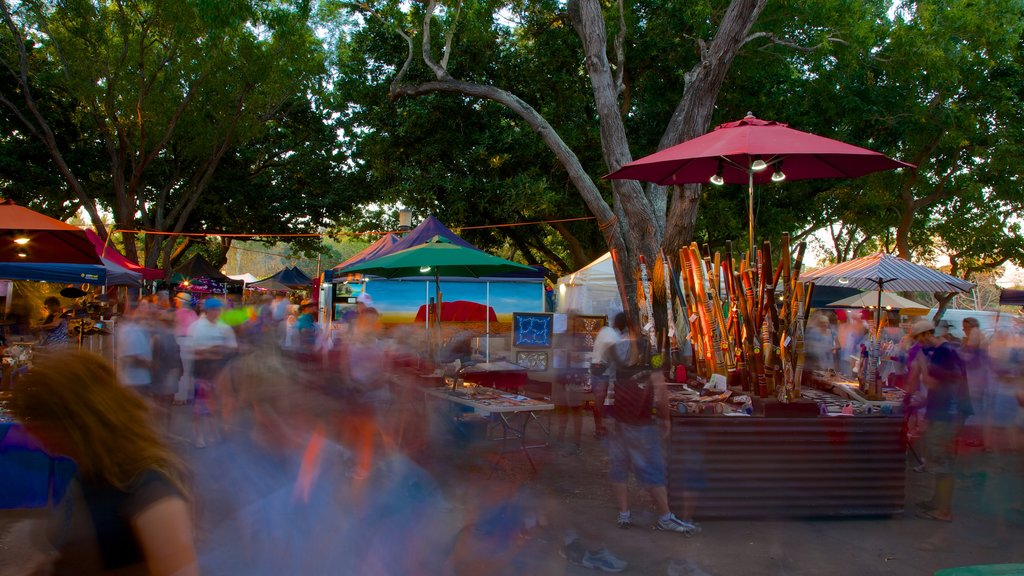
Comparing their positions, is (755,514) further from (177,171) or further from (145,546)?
(177,171)

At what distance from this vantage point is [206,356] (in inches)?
→ 339

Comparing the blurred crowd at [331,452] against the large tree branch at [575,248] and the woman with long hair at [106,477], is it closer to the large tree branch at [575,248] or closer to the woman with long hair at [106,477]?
the woman with long hair at [106,477]

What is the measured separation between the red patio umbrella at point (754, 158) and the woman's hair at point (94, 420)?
4890 mm

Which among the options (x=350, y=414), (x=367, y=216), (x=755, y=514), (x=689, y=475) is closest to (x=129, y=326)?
(x=350, y=414)

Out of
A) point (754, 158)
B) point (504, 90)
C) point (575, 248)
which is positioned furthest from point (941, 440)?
point (575, 248)

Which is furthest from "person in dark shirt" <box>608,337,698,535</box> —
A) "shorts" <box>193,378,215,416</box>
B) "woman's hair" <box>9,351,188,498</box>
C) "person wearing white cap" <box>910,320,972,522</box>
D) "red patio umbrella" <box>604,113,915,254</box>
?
"shorts" <box>193,378,215,416</box>

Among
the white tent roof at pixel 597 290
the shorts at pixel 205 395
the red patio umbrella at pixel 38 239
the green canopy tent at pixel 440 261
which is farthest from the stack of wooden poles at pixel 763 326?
the white tent roof at pixel 597 290

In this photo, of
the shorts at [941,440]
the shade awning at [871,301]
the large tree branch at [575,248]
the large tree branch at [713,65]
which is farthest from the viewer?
the large tree branch at [575,248]

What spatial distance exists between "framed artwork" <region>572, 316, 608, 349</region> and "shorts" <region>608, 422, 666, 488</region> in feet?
21.4

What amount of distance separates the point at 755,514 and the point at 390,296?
10.4m

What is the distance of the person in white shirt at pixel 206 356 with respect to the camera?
28.0 feet

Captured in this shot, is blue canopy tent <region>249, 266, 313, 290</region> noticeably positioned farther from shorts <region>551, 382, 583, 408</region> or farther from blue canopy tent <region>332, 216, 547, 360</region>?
shorts <region>551, 382, 583, 408</region>

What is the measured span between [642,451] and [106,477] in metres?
4.42

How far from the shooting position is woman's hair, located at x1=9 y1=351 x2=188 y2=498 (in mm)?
1980
